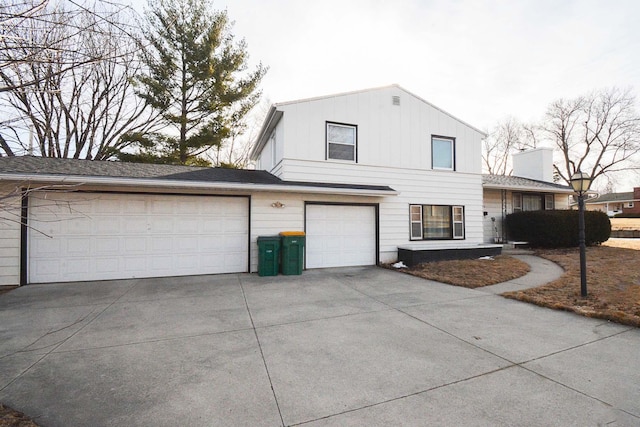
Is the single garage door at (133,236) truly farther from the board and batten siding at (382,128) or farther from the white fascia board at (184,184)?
the board and batten siding at (382,128)

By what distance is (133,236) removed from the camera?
300 inches

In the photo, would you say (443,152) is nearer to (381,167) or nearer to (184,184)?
(381,167)

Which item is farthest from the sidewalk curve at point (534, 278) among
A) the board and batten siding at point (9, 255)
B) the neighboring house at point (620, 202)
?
the neighboring house at point (620, 202)

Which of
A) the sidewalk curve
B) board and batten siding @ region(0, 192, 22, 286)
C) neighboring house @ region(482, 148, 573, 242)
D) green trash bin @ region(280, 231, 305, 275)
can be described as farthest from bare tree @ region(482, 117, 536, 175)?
board and batten siding @ region(0, 192, 22, 286)

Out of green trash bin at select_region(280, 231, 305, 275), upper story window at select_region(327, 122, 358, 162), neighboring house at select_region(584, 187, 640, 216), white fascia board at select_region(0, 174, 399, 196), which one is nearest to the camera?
white fascia board at select_region(0, 174, 399, 196)

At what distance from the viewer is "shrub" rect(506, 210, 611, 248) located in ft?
39.2

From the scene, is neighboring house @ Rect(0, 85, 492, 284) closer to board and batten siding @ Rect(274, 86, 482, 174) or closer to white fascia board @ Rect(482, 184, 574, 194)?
board and batten siding @ Rect(274, 86, 482, 174)

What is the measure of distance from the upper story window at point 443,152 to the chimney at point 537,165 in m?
8.54

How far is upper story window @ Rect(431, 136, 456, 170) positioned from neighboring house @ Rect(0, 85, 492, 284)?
0.05 meters

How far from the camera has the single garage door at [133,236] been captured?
280 inches

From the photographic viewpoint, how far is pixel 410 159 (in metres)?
10.3

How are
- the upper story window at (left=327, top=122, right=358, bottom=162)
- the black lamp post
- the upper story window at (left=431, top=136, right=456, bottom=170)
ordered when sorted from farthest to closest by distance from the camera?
the upper story window at (left=431, top=136, right=456, bottom=170), the upper story window at (left=327, top=122, right=358, bottom=162), the black lamp post

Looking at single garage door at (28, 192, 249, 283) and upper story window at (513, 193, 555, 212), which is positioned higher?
upper story window at (513, 193, 555, 212)

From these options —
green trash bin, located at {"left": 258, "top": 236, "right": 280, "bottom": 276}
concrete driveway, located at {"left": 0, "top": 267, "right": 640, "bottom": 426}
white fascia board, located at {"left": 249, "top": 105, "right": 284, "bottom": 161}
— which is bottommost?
concrete driveway, located at {"left": 0, "top": 267, "right": 640, "bottom": 426}
